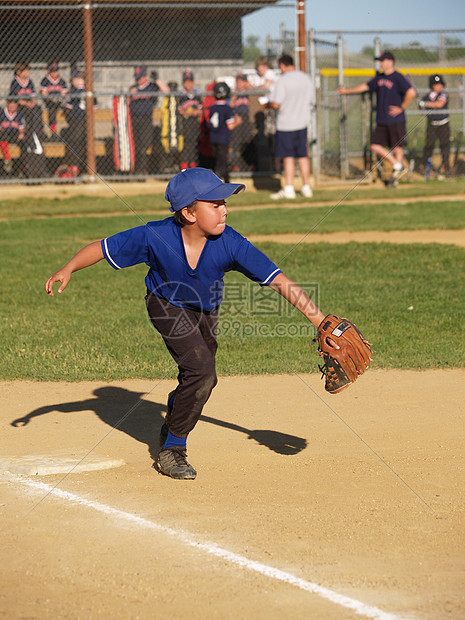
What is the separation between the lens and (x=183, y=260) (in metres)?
4.31

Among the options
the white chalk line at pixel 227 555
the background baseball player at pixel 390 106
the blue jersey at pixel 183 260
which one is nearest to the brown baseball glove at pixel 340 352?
the blue jersey at pixel 183 260

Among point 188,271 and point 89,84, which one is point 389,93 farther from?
point 188,271

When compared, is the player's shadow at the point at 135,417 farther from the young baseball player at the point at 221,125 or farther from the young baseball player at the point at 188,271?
the young baseball player at the point at 221,125

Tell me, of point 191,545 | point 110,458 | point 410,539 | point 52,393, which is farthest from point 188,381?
point 52,393

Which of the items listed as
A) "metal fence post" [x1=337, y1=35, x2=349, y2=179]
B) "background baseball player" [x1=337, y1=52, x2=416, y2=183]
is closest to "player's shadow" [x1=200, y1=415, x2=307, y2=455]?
"background baseball player" [x1=337, y1=52, x2=416, y2=183]

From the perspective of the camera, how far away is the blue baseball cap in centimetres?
420

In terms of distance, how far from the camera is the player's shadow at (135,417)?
494 cm

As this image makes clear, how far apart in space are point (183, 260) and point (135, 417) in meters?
1.54

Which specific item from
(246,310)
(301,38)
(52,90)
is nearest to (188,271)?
(246,310)

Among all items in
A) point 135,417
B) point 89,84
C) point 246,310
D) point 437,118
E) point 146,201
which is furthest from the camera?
point 437,118

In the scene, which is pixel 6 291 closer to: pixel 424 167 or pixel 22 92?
pixel 22 92

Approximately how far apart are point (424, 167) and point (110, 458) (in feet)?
→ 51.7

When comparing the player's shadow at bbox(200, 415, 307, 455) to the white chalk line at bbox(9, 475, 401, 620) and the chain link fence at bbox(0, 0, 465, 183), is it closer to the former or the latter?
the white chalk line at bbox(9, 475, 401, 620)

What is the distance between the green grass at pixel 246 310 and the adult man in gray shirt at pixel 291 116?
2843mm
